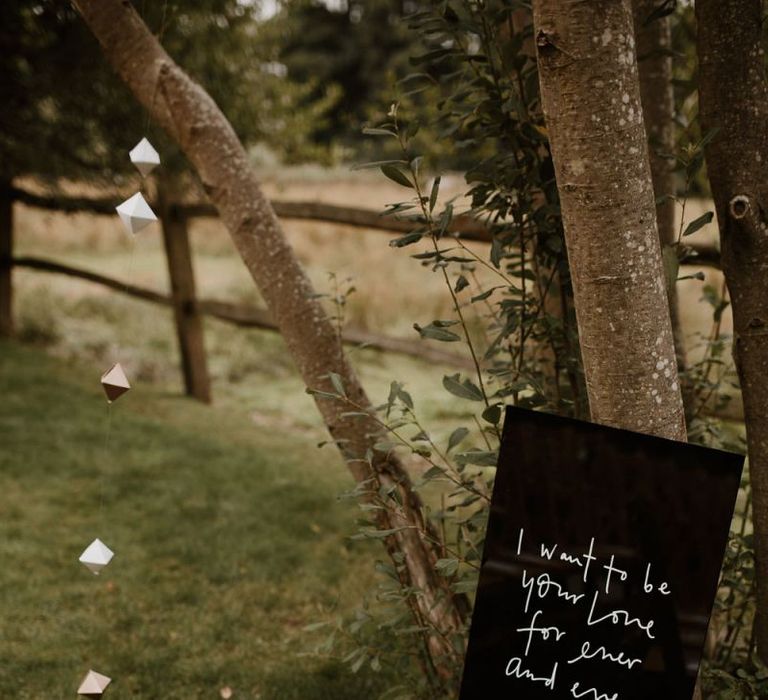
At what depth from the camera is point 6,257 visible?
6.57 metres

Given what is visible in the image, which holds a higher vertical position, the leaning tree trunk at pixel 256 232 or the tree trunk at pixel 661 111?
the tree trunk at pixel 661 111

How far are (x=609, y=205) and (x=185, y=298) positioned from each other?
4.79 m

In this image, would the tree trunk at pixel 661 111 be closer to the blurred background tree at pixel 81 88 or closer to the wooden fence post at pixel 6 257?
the blurred background tree at pixel 81 88

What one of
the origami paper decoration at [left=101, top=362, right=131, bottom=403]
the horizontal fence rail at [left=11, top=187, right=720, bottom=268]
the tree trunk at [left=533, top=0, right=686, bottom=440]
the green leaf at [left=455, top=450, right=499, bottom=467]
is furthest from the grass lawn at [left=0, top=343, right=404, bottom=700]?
the horizontal fence rail at [left=11, top=187, right=720, bottom=268]

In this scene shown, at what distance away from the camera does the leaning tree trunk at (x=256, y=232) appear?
6.89 ft

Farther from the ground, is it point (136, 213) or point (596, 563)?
point (136, 213)

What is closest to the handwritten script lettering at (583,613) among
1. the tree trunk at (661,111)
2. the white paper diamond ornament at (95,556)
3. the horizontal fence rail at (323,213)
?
the tree trunk at (661,111)

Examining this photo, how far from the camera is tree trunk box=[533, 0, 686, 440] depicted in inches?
52.7

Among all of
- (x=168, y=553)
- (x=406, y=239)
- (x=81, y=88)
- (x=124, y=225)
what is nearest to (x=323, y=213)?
(x=81, y=88)

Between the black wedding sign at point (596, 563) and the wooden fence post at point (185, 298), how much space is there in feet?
15.1

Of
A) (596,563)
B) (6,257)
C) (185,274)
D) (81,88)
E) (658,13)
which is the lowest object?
(596,563)

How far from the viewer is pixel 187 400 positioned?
19.3ft

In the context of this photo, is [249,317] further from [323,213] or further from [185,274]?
[323,213]

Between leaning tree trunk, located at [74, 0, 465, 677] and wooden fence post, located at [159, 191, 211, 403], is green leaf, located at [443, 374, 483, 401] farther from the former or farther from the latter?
wooden fence post, located at [159, 191, 211, 403]
